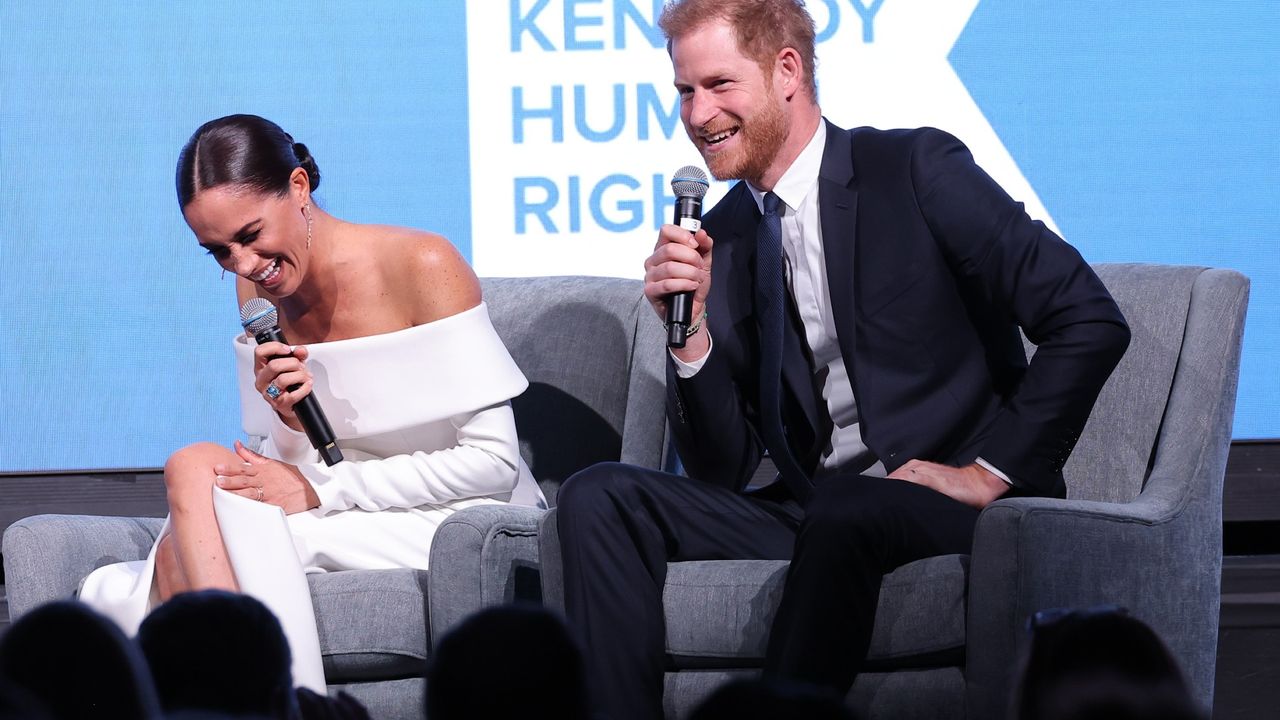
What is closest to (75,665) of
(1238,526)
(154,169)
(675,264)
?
(675,264)

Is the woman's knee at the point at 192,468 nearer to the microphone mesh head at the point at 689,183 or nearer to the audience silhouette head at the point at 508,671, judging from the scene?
the microphone mesh head at the point at 689,183

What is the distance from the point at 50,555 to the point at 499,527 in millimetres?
777

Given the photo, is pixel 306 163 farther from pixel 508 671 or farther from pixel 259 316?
pixel 508 671

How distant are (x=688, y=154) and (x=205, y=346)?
1.21 metres

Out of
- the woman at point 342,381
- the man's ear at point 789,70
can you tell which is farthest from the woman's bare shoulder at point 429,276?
the man's ear at point 789,70

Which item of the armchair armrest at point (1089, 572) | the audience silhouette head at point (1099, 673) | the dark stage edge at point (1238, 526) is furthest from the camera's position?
the dark stage edge at point (1238, 526)

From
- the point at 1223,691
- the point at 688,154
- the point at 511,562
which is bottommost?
the point at 1223,691

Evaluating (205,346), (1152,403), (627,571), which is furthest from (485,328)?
(1152,403)

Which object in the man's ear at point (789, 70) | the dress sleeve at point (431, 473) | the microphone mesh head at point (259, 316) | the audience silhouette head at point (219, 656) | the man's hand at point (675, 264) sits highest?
the man's ear at point (789, 70)

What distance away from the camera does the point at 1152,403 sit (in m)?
2.23

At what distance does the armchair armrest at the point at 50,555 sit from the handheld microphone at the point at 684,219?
3.48 ft

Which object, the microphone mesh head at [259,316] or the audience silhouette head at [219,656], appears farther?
the microphone mesh head at [259,316]

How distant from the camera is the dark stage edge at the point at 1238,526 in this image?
294 cm

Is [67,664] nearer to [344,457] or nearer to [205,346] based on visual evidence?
[344,457]
